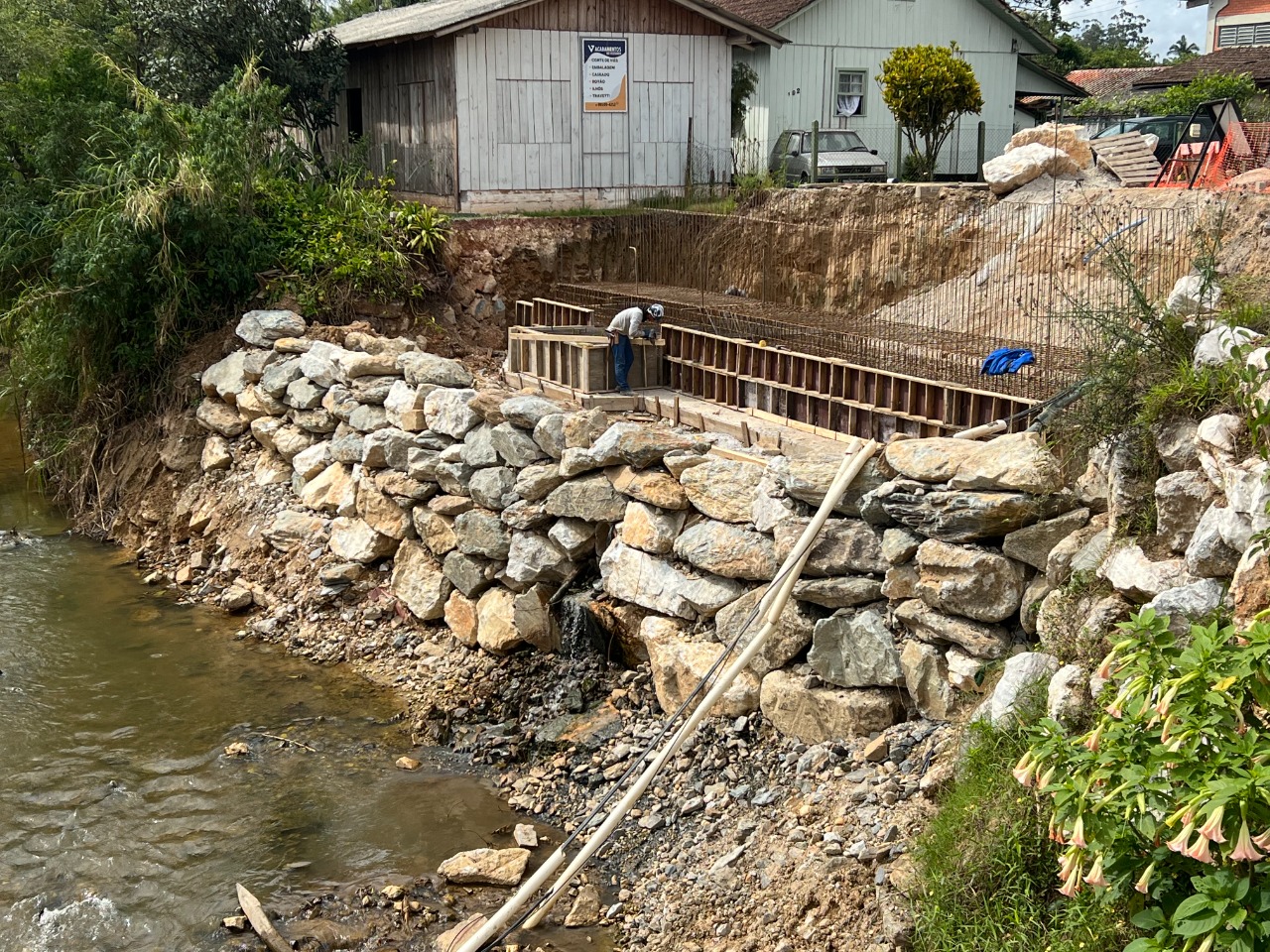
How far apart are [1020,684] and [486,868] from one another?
358cm

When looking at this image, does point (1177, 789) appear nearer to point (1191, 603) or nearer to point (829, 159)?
point (1191, 603)

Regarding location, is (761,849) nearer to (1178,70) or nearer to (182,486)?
(182,486)

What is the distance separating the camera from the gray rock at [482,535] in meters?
10.9

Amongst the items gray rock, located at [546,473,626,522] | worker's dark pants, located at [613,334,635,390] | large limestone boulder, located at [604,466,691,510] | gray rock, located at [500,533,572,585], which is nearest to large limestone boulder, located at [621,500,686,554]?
large limestone boulder, located at [604,466,691,510]

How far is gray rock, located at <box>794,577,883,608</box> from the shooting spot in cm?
834

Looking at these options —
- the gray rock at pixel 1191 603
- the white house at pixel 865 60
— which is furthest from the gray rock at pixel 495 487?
the white house at pixel 865 60

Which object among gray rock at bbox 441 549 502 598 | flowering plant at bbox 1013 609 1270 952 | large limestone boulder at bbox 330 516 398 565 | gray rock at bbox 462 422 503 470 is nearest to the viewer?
flowering plant at bbox 1013 609 1270 952

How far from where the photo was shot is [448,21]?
17.6m

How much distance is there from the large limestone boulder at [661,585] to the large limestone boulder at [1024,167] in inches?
357

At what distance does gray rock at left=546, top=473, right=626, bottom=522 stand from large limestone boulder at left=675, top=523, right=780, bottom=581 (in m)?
0.87

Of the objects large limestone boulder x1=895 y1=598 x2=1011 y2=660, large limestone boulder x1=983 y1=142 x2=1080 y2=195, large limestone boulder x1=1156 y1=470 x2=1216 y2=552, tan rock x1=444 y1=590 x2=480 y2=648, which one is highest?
large limestone boulder x1=983 y1=142 x2=1080 y2=195

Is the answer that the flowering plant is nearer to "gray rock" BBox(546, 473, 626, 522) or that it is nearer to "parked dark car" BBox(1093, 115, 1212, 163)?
"gray rock" BBox(546, 473, 626, 522)

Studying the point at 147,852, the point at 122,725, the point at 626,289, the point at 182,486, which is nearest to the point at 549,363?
the point at 626,289

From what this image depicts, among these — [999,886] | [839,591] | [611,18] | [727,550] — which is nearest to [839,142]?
[611,18]
